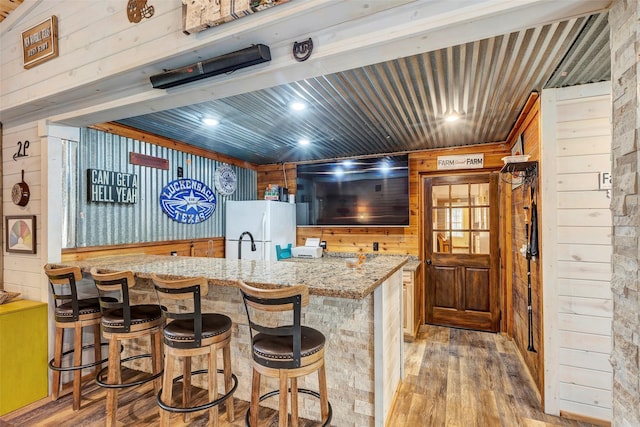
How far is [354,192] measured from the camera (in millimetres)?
4473

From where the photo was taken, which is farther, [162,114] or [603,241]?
[162,114]

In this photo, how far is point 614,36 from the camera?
1233 mm

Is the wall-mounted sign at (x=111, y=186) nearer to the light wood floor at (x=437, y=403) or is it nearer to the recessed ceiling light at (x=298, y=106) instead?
the light wood floor at (x=437, y=403)

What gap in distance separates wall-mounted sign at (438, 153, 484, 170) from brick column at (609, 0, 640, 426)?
9.51 feet

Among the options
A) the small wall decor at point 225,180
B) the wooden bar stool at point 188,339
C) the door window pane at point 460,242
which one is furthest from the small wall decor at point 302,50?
the door window pane at point 460,242

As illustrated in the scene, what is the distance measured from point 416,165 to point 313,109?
83.8 inches

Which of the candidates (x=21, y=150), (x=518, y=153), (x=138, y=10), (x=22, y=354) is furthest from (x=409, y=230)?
(x=21, y=150)

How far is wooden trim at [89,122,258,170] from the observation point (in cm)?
307

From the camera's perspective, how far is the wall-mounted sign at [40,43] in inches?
88.7

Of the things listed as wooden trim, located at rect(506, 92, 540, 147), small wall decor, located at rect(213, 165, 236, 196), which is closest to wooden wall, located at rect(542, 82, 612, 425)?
wooden trim, located at rect(506, 92, 540, 147)

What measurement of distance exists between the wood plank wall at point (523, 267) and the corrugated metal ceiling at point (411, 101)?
0.54ft

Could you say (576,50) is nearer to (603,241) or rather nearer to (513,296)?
(603,241)

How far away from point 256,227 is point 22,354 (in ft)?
8.16

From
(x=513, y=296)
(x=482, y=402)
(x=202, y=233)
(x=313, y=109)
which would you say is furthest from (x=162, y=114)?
(x=513, y=296)
